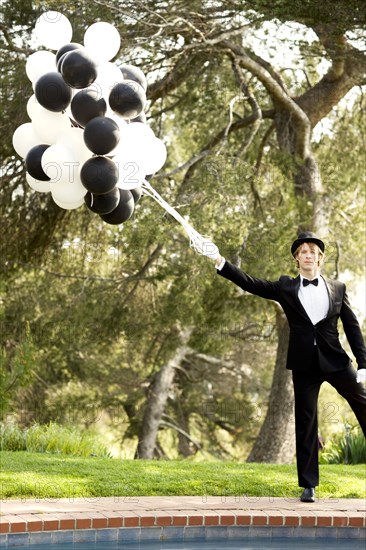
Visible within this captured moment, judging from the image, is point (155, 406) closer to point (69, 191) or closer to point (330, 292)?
point (330, 292)

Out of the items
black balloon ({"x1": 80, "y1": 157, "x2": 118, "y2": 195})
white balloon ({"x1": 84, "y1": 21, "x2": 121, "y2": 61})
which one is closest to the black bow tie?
black balloon ({"x1": 80, "y1": 157, "x2": 118, "y2": 195})

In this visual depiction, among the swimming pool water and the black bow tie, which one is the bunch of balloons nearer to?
the black bow tie

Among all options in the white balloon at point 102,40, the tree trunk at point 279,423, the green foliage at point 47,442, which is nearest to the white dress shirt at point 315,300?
the white balloon at point 102,40

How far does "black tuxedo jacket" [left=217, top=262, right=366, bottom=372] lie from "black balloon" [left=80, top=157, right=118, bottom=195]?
4.69 ft

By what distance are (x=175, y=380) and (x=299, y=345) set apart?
49.6ft

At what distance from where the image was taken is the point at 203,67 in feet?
45.1

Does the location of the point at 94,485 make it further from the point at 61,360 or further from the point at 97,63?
the point at 61,360

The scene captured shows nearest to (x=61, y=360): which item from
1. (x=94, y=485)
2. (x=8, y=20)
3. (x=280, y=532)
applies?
(x=8, y=20)

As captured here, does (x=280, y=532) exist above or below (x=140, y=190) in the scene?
below

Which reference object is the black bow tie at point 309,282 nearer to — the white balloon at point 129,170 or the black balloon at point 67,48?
the white balloon at point 129,170

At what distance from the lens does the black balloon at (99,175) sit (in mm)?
5641

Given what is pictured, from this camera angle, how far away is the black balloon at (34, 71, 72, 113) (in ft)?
19.1

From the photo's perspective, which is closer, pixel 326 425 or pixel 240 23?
pixel 240 23

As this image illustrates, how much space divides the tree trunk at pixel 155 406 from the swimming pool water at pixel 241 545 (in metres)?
12.9
